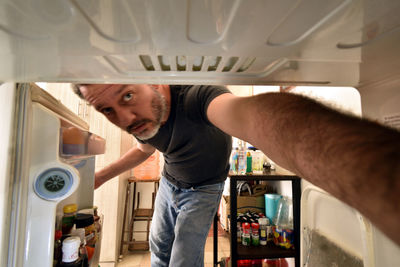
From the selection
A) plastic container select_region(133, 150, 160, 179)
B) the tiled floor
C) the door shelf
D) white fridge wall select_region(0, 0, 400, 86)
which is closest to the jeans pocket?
the door shelf

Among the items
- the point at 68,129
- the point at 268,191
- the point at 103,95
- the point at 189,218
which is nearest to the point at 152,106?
the point at 103,95

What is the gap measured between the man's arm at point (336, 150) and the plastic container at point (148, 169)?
2.17 m

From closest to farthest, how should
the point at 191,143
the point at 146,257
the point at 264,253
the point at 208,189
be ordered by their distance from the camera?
the point at 191,143 < the point at 208,189 < the point at 264,253 < the point at 146,257

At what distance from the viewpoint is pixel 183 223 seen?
91 cm

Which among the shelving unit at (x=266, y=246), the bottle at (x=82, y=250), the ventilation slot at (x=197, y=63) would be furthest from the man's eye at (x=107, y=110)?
the shelving unit at (x=266, y=246)

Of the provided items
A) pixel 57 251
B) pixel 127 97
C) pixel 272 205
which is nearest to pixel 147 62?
pixel 127 97

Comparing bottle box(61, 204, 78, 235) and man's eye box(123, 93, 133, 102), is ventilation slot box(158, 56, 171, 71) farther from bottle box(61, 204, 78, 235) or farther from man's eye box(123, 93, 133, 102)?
bottle box(61, 204, 78, 235)

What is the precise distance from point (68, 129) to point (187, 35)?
442 mm

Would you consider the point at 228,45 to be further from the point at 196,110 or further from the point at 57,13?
the point at 196,110

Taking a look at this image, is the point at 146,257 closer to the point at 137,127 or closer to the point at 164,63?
the point at 137,127

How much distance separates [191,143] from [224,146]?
171 millimetres

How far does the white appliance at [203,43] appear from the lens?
214 mm

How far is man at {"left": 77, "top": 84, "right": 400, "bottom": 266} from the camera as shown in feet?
0.50

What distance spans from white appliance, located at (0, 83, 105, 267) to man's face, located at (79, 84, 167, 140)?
27cm
